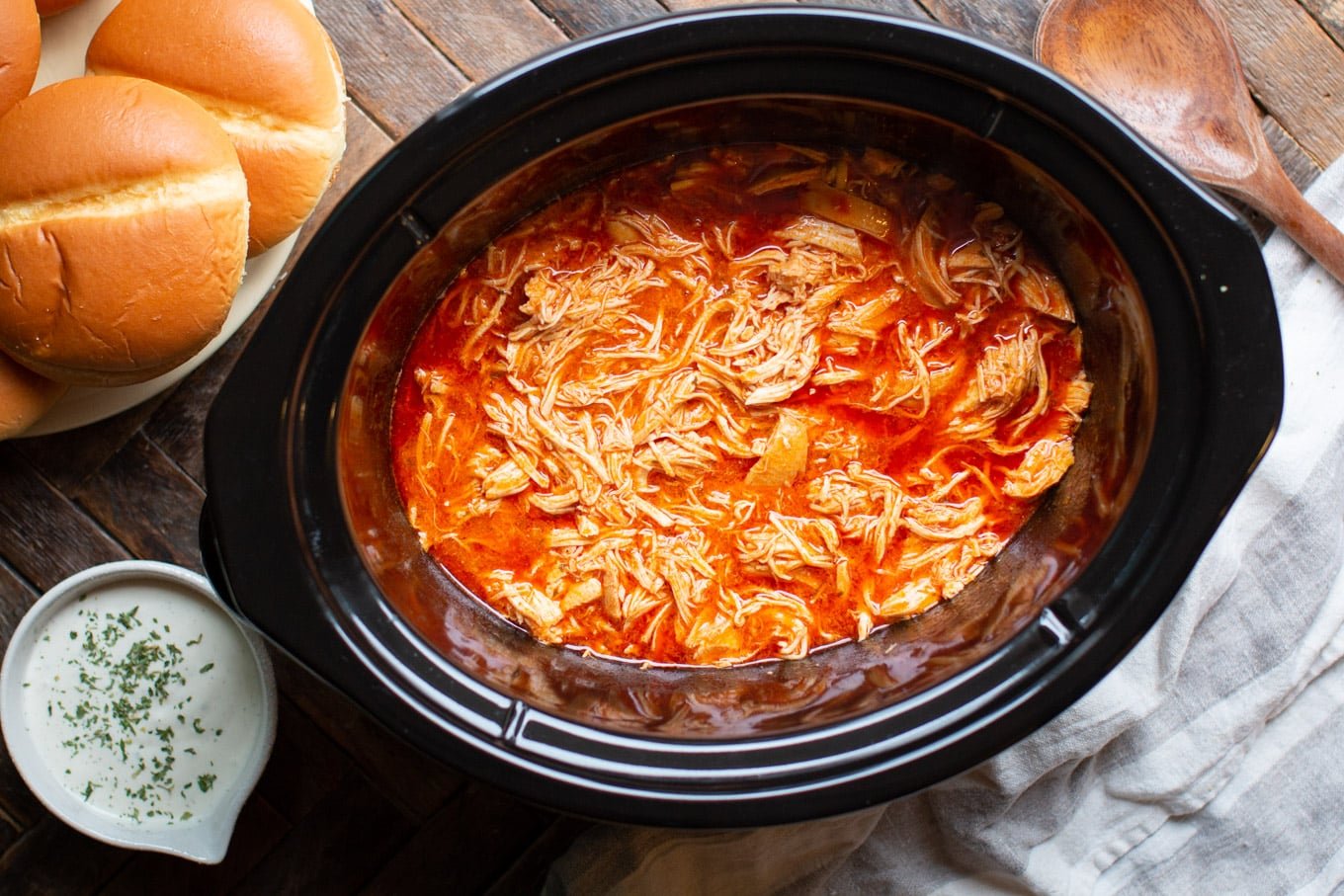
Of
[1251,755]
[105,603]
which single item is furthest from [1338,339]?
[105,603]

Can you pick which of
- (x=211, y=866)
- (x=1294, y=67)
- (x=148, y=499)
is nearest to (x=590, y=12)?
(x=148, y=499)

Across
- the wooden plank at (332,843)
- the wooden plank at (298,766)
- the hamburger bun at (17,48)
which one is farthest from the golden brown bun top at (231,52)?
the wooden plank at (332,843)

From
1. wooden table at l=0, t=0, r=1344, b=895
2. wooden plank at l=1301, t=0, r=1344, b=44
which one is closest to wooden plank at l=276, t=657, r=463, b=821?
wooden table at l=0, t=0, r=1344, b=895

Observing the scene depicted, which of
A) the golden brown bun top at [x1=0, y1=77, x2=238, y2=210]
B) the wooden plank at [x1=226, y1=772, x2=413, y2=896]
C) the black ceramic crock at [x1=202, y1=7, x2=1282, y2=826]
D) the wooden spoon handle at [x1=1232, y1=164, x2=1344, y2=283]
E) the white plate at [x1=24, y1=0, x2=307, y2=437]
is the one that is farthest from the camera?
the wooden plank at [x1=226, y1=772, x2=413, y2=896]

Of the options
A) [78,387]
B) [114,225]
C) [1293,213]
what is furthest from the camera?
[1293,213]

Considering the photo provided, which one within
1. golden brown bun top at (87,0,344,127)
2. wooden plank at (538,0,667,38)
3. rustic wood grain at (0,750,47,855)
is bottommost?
rustic wood grain at (0,750,47,855)

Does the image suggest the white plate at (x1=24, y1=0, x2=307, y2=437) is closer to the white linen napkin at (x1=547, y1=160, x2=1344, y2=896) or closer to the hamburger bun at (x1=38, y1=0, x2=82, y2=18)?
the hamburger bun at (x1=38, y1=0, x2=82, y2=18)

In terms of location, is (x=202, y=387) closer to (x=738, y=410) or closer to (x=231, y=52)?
(x=231, y=52)
